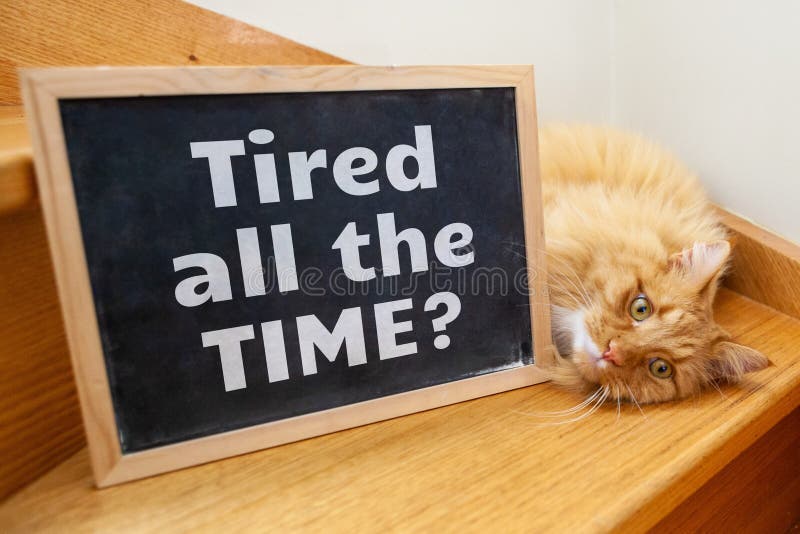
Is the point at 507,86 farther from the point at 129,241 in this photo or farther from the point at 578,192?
the point at 129,241

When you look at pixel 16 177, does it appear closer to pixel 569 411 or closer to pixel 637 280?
pixel 569 411

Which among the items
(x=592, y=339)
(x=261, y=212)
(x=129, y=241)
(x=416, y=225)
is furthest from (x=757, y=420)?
(x=129, y=241)

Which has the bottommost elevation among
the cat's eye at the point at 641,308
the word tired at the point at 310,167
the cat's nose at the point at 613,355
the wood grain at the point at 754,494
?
the wood grain at the point at 754,494

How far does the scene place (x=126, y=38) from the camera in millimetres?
851

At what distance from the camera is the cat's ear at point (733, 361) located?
2.42 feet

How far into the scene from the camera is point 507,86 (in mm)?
705

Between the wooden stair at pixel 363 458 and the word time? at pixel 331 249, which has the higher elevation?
the word time? at pixel 331 249

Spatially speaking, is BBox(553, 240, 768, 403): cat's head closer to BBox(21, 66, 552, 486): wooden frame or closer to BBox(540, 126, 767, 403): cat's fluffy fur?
BBox(540, 126, 767, 403): cat's fluffy fur

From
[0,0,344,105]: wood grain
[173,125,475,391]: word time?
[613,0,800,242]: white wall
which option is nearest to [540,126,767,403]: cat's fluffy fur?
[613,0,800,242]: white wall

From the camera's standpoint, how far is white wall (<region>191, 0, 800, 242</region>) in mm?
978

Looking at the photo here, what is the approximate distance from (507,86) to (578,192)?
14.7 inches

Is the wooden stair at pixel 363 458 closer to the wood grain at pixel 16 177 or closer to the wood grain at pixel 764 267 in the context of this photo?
the wood grain at pixel 16 177

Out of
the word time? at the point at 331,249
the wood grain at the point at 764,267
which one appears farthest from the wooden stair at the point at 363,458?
the wood grain at the point at 764,267

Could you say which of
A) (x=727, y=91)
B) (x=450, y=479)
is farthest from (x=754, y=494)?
(x=727, y=91)
